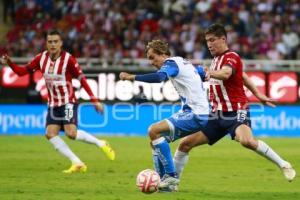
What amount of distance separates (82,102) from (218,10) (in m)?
5.90

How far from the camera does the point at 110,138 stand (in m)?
22.2

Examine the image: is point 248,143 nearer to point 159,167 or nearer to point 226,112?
point 226,112

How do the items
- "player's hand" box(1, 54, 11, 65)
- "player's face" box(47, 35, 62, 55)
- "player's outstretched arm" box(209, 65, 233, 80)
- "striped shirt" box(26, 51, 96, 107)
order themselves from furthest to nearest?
1. "striped shirt" box(26, 51, 96, 107)
2. "player's face" box(47, 35, 62, 55)
3. "player's hand" box(1, 54, 11, 65)
4. "player's outstretched arm" box(209, 65, 233, 80)

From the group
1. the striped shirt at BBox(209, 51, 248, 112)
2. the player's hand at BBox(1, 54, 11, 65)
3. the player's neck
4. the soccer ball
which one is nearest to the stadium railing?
the player's neck

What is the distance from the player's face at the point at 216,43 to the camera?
11.0 m

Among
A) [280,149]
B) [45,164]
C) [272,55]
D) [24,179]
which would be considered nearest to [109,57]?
[272,55]

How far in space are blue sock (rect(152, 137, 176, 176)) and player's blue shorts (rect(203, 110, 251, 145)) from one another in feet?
2.23

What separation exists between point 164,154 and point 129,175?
2696 millimetres

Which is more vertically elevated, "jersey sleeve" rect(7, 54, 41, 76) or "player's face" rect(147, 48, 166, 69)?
"player's face" rect(147, 48, 166, 69)

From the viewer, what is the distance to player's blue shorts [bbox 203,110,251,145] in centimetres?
1115

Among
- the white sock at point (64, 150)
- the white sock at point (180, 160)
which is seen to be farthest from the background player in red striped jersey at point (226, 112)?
Result: the white sock at point (64, 150)

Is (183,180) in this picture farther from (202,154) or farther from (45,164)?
(202,154)

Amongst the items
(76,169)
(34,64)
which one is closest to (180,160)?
(76,169)

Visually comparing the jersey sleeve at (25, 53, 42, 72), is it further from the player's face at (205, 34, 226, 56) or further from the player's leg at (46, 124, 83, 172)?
the player's face at (205, 34, 226, 56)
